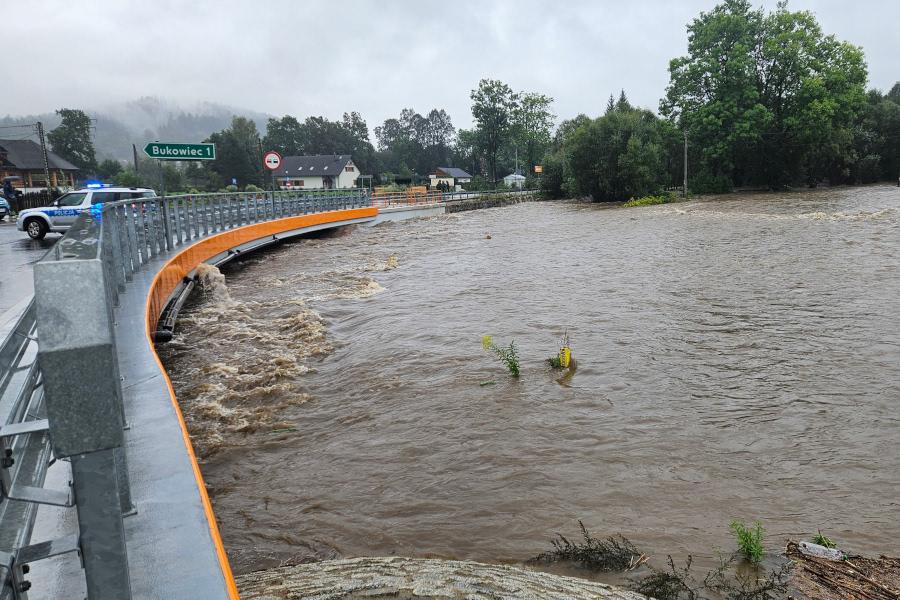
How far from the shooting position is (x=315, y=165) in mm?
94812

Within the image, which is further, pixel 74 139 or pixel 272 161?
pixel 74 139

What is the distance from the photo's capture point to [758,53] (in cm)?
5141

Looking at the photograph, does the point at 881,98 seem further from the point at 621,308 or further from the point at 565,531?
the point at 565,531

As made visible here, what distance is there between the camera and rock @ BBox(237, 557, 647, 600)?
11.2ft

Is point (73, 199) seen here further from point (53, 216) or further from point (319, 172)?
point (319, 172)

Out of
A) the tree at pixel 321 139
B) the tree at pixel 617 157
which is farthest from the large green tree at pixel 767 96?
the tree at pixel 321 139

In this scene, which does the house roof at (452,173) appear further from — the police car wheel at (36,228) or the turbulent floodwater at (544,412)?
the turbulent floodwater at (544,412)

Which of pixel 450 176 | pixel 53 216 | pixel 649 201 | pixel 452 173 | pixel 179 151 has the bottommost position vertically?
pixel 649 201

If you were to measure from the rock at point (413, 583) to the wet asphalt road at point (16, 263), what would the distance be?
285 centimetres

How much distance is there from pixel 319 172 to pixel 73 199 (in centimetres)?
7587

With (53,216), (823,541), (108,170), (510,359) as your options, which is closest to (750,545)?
(823,541)

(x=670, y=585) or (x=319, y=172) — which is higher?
(x=319, y=172)

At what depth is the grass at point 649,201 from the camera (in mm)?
45344

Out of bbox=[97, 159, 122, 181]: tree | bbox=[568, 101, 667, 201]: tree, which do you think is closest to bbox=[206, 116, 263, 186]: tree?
bbox=[97, 159, 122, 181]: tree
